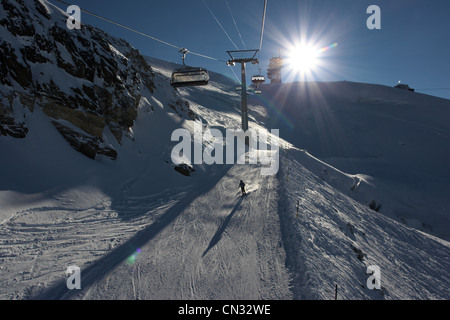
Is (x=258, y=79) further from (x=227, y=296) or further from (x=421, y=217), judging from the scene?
(x=227, y=296)

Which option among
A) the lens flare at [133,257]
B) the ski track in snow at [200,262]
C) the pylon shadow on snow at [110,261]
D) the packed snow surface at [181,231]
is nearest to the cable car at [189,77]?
the packed snow surface at [181,231]

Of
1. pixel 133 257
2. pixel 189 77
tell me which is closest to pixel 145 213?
pixel 133 257

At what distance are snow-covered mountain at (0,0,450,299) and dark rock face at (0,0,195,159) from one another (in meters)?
0.08

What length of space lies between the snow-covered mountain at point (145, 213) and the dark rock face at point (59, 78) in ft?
0.27

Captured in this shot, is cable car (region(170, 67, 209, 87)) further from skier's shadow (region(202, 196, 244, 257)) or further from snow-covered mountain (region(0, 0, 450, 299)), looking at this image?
skier's shadow (region(202, 196, 244, 257))

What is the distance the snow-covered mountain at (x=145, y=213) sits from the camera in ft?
23.6

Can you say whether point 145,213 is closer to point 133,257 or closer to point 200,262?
point 133,257

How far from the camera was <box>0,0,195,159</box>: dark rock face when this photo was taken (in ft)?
43.3

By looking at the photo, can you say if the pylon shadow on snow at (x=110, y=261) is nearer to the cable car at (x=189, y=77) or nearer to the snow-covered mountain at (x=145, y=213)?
the snow-covered mountain at (x=145, y=213)

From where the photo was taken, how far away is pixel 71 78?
1619 centimetres

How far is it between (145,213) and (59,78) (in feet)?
38.2

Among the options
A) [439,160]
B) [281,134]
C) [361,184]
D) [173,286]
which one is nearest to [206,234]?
[173,286]

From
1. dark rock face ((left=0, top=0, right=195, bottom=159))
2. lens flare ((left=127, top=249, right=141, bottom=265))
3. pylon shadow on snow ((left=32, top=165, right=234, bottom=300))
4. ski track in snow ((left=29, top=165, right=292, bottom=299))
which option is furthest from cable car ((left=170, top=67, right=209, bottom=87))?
lens flare ((left=127, top=249, right=141, bottom=265))

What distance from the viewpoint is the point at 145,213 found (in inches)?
485
